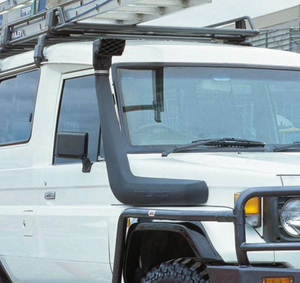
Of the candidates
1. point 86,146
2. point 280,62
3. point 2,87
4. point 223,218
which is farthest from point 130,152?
point 2,87

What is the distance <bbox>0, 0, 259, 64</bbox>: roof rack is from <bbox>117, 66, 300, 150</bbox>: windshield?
0.72 m

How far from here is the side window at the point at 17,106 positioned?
6.24m

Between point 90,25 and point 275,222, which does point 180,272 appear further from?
point 90,25

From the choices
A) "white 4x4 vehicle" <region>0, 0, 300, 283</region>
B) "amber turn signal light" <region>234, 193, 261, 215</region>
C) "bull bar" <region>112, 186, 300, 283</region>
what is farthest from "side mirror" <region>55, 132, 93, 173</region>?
"amber turn signal light" <region>234, 193, 261, 215</region>

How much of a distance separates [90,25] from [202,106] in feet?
4.05

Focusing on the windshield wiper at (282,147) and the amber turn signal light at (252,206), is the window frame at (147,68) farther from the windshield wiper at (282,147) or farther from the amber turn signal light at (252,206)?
the amber turn signal light at (252,206)

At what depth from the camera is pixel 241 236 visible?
13.5 feet

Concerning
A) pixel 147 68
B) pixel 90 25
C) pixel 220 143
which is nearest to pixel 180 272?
pixel 220 143

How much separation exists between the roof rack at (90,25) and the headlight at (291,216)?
2159mm

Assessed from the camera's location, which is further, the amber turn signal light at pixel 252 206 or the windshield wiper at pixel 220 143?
the windshield wiper at pixel 220 143

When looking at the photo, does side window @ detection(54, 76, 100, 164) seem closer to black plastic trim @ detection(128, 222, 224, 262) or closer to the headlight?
black plastic trim @ detection(128, 222, 224, 262)

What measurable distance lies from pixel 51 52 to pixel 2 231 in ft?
4.66

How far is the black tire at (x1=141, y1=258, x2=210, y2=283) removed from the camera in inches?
177

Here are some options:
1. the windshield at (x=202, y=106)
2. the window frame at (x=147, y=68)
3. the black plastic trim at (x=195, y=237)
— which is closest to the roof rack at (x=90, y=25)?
the window frame at (x=147, y=68)
